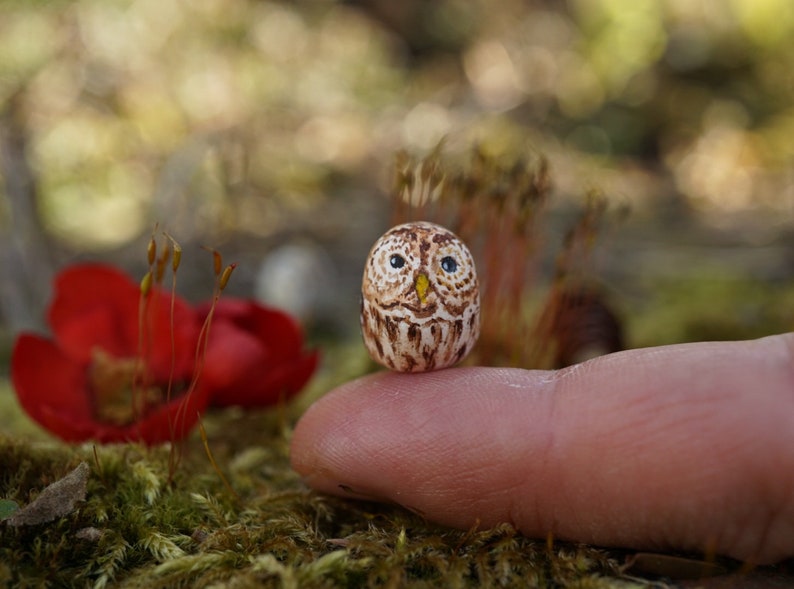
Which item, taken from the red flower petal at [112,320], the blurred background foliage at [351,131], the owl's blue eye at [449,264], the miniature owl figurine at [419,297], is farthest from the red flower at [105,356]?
the blurred background foliage at [351,131]

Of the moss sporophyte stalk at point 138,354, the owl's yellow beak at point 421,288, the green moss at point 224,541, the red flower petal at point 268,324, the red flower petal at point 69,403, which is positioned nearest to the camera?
the green moss at point 224,541

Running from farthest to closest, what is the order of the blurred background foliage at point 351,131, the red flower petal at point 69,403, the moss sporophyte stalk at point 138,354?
the blurred background foliage at point 351,131, the moss sporophyte stalk at point 138,354, the red flower petal at point 69,403

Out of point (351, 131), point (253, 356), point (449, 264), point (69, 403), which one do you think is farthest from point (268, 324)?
point (351, 131)

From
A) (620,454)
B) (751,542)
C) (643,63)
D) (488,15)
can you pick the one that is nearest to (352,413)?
(620,454)

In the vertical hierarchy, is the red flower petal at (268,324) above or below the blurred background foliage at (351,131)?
below

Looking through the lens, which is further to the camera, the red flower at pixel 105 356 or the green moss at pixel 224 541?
the red flower at pixel 105 356

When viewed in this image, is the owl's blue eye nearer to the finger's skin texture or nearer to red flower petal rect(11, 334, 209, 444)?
the finger's skin texture

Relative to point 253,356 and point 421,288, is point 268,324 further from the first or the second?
point 421,288

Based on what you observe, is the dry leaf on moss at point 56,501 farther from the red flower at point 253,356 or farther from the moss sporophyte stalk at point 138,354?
the red flower at point 253,356
